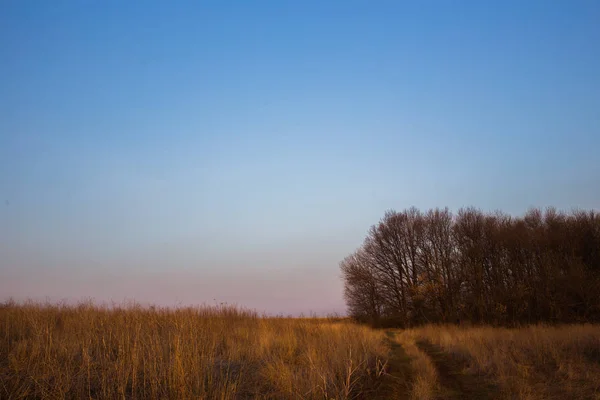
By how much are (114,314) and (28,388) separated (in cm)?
778

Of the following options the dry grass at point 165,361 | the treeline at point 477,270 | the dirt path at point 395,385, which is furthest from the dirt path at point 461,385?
the treeline at point 477,270

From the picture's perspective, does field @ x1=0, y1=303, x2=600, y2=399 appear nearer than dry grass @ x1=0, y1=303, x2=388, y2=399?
No

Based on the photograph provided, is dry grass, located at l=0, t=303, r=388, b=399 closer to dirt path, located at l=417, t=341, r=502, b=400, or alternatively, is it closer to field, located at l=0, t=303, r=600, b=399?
field, located at l=0, t=303, r=600, b=399

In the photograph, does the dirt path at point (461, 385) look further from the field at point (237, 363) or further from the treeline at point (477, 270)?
the treeline at point (477, 270)

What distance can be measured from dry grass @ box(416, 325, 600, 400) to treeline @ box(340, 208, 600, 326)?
17693 millimetres

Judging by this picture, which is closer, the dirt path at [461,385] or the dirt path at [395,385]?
the dirt path at [395,385]

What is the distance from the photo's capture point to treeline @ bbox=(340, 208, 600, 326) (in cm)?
3189

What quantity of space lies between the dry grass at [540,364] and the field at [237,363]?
0.04m

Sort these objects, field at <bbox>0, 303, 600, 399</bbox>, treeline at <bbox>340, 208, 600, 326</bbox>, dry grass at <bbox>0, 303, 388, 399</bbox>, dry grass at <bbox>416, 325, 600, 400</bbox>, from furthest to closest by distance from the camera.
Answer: treeline at <bbox>340, 208, 600, 326</bbox>
dry grass at <bbox>416, 325, 600, 400</bbox>
field at <bbox>0, 303, 600, 399</bbox>
dry grass at <bbox>0, 303, 388, 399</bbox>

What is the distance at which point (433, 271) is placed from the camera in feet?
136

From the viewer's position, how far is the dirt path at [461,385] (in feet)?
30.6

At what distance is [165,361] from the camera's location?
7.20 meters

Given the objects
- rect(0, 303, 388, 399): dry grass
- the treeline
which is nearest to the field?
rect(0, 303, 388, 399): dry grass

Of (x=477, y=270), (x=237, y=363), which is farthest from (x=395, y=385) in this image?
(x=477, y=270)
